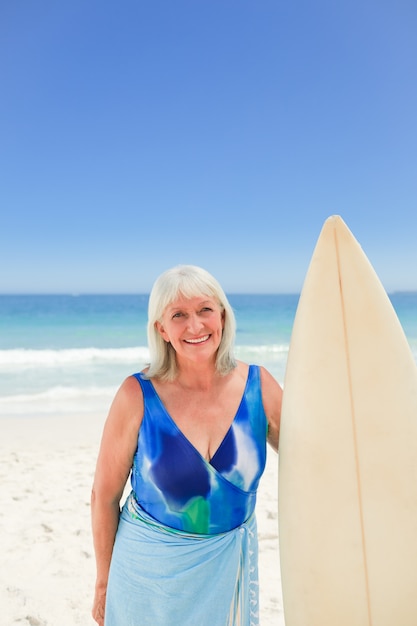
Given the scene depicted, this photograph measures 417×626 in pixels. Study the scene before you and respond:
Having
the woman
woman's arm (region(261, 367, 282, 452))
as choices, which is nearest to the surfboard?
woman's arm (region(261, 367, 282, 452))

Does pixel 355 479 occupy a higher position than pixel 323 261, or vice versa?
pixel 323 261

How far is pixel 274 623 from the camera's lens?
2.84 m

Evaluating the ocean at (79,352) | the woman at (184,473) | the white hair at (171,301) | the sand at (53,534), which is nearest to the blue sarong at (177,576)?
the woman at (184,473)

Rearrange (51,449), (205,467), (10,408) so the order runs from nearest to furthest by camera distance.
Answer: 1. (205,467)
2. (51,449)
3. (10,408)

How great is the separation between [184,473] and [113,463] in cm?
27

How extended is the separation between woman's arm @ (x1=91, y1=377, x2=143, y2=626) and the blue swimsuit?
4cm

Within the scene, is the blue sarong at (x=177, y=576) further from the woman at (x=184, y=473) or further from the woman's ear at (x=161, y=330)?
the woman's ear at (x=161, y=330)

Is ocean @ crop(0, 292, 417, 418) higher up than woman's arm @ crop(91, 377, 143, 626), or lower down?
higher up

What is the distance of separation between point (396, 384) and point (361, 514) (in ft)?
1.45

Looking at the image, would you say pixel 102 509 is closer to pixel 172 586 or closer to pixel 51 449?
pixel 172 586

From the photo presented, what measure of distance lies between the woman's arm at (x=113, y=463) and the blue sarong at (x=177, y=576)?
10 cm

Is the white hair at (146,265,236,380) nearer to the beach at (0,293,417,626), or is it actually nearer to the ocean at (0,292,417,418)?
the ocean at (0,292,417,418)

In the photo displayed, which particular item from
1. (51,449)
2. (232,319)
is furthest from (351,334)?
(51,449)

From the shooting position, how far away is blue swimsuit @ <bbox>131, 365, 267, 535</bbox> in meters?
1.61
